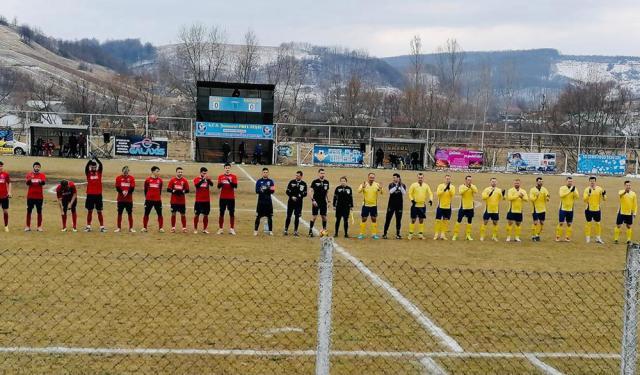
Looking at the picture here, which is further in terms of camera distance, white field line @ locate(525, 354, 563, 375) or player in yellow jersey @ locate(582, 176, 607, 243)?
player in yellow jersey @ locate(582, 176, 607, 243)

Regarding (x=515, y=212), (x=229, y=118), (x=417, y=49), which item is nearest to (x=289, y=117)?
(x=417, y=49)

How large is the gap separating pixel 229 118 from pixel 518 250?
3537 centimetres

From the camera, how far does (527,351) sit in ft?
30.8

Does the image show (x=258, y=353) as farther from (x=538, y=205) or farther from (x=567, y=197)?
(x=567, y=197)

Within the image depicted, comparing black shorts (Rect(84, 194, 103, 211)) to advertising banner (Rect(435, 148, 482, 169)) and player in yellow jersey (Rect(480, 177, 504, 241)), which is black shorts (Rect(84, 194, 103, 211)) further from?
advertising banner (Rect(435, 148, 482, 169))

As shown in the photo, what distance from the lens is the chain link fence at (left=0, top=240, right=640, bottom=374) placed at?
8469 millimetres

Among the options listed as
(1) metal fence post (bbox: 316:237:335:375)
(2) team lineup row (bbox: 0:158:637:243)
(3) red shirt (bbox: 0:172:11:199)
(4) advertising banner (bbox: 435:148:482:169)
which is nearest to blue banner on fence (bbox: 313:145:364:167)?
(4) advertising banner (bbox: 435:148:482:169)

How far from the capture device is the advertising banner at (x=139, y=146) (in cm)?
5372

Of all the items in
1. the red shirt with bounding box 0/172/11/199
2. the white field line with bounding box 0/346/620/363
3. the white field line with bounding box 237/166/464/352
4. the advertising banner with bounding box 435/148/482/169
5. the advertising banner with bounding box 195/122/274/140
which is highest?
the advertising banner with bounding box 195/122/274/140

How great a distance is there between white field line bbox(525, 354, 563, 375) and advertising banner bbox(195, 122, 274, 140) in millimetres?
43285

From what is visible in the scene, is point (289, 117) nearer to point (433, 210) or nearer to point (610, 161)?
point (610, 161)

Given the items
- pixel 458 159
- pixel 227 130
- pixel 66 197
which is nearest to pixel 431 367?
pixel 66 197

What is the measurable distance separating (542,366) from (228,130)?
144 ft

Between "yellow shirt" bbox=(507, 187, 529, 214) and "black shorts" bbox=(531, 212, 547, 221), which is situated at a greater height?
"yellow shirt" bbox=(507, 187, 529, 214)
